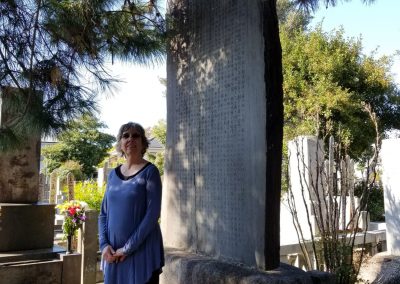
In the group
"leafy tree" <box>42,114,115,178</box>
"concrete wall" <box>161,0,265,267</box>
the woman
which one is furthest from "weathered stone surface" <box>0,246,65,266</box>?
"leafy tree" <box>42,114,115,178</box>

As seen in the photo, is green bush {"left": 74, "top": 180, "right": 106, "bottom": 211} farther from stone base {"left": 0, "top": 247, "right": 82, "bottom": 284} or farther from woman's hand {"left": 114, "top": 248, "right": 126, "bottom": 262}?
woman's hand {"left": 114, "top": 248, "right": 126, "bottom": 262}

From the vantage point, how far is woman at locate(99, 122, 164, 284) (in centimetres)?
194

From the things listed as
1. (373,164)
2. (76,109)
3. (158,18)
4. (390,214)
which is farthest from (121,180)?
(390,214)

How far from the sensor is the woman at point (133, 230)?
6.38 ft

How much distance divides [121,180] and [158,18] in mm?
1741

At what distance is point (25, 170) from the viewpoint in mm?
4129

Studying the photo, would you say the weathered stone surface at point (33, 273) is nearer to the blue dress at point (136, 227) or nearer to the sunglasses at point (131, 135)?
the blue dress at point (136, 227)

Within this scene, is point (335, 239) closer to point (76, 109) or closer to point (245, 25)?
point (245, 25)

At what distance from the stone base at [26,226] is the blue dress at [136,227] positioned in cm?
235

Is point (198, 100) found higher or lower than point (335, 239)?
higher

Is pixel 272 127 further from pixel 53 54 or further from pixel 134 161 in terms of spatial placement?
pixel 53 54

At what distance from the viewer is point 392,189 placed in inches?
198

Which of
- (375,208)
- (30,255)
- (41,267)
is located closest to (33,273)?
(41,267)

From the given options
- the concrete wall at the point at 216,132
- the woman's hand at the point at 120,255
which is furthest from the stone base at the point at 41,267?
the woman's hand at the point at 120,255
